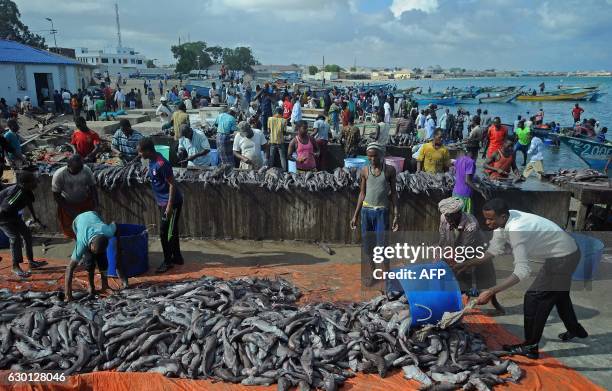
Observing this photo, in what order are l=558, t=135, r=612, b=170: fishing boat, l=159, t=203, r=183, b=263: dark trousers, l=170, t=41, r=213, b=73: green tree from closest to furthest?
1. l=159, t=203, r=183, b=263: dark trousers
2. l=558, t=135, r=612, b=170: fishing boat
3. l=170, t=41, r=213, b=73: green tree

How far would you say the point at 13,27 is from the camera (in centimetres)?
5562

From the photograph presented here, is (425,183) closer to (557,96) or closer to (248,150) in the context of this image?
(248,150)

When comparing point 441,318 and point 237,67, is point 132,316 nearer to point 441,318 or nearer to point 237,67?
point 441,318

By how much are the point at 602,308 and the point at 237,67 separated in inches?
4444

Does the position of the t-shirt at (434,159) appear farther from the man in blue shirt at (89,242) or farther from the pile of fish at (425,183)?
the man in blue shirt at (89,242)

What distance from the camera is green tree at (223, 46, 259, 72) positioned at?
111250mm

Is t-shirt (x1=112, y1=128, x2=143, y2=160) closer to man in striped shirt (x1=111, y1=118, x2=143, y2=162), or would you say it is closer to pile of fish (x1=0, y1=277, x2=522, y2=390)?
man in striped shirt (x1=111, y1=118, x2=143, y2=162)

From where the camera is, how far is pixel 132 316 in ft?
17.7

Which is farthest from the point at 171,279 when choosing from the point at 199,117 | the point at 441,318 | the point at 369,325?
the point at 199,117

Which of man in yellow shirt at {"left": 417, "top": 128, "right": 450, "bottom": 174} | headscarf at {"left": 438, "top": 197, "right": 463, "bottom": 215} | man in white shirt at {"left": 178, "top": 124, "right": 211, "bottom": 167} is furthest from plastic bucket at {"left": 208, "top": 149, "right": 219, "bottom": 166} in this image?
headscarf at {"left": 438, "top": 197, "right": 463, "bottom": 215}

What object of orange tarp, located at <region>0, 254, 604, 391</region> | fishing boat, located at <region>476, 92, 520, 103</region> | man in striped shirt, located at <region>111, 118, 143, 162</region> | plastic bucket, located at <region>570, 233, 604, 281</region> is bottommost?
orange tarp, located at <region>0, 254, 604, 391</region>

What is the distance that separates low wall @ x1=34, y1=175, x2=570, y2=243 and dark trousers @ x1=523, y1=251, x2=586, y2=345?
3.62 metres

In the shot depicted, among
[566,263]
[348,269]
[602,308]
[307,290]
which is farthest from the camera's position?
[348,269]

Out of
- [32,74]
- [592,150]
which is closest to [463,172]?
[592,150]
